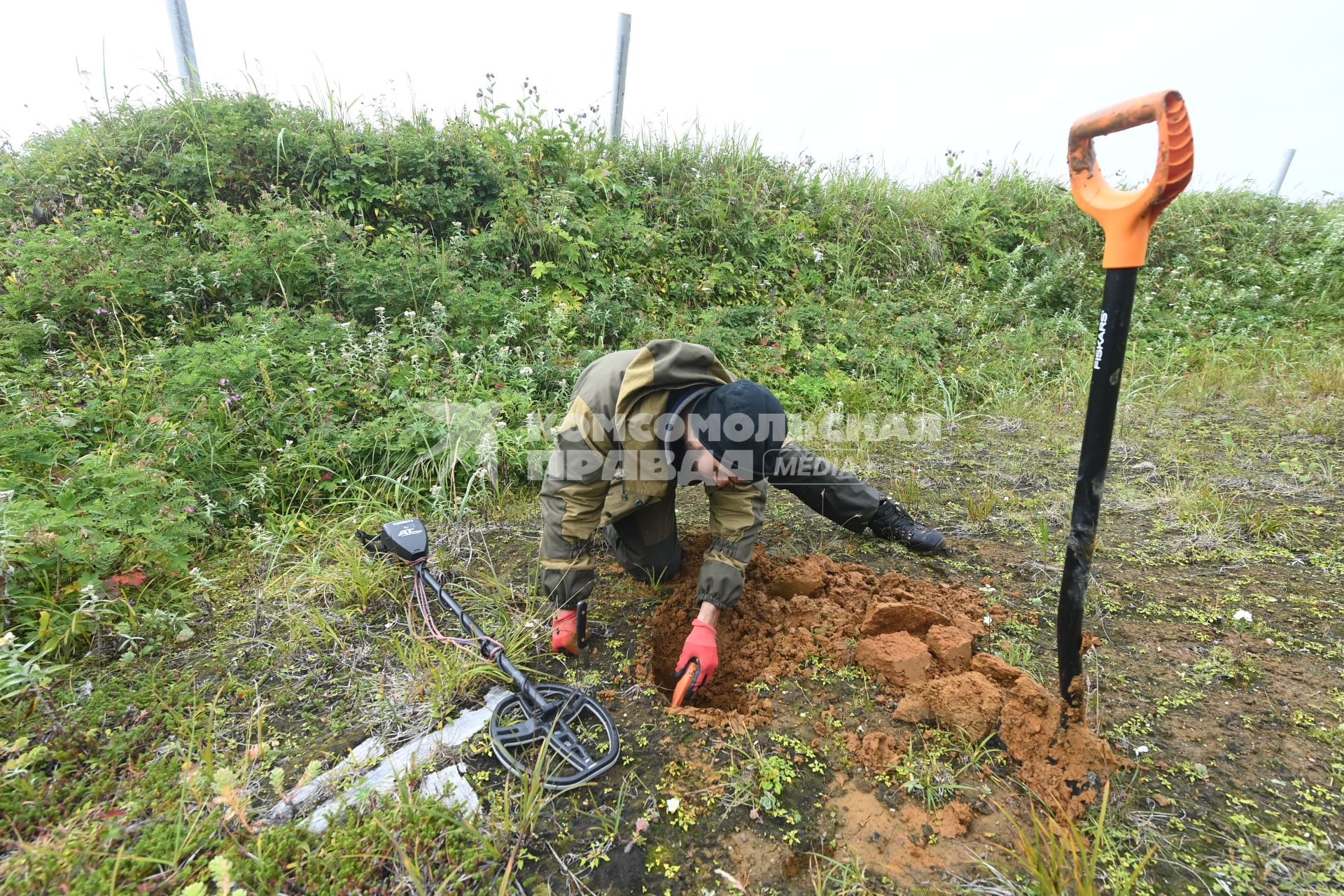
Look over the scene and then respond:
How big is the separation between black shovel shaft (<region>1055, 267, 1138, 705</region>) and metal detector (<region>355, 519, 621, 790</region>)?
1.27 m

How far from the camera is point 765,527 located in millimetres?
3082

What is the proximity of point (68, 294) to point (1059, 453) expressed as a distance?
Answer: 19.3 feet

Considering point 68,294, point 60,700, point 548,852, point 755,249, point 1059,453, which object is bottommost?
point 548,852

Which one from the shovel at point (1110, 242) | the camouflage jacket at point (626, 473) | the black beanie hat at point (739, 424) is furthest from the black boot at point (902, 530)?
the shovel at point (1110, 242)

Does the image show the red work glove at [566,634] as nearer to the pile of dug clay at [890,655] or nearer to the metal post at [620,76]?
the pile of dug clay at [890,655]

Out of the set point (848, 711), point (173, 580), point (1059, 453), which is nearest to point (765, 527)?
point (848, 711)

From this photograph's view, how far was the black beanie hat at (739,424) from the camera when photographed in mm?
2016

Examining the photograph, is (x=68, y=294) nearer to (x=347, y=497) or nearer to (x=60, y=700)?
(x=347, y=497)

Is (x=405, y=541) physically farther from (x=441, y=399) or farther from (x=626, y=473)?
(x=441, y=399)

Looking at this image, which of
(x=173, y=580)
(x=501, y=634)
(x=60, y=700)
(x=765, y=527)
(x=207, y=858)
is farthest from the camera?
(x=765, y=527)

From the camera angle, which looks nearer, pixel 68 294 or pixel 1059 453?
pixel 68 294

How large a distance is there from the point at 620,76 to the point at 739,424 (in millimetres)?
5138

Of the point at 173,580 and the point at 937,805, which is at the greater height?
the point at 173,580

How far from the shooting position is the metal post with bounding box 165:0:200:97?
177 inches
